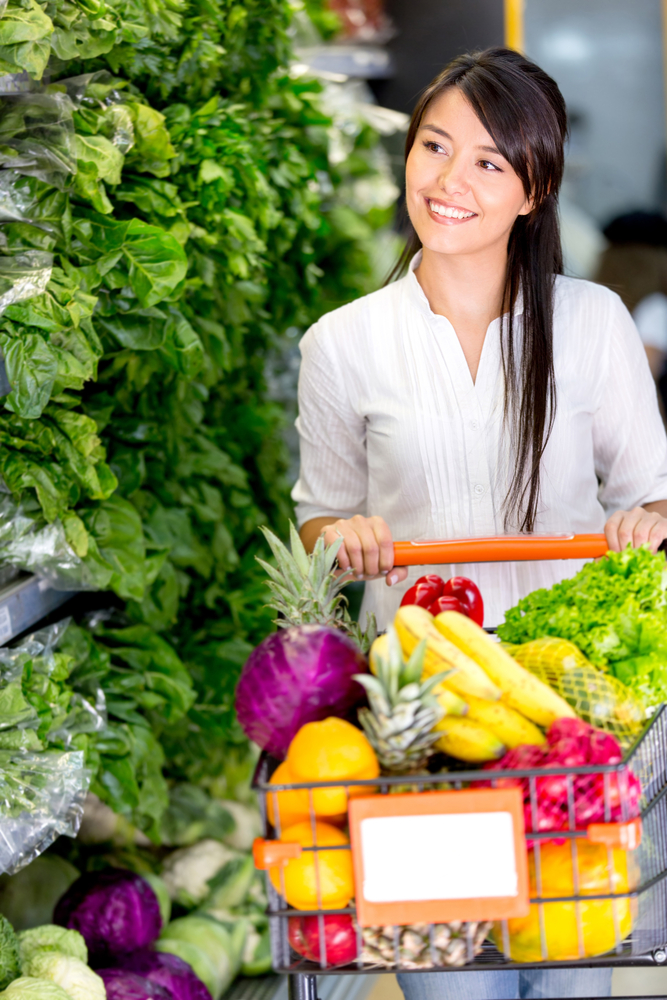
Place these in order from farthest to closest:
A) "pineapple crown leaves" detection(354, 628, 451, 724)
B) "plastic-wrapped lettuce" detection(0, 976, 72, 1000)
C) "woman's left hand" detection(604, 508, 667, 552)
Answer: "plastic-wrapped lettuce" detection(0, 976, 72, 1000), "woman's left hand" detection(604, 508, 667, 552), "pineapple crown leaves" detection(354, 628, 451, 724)

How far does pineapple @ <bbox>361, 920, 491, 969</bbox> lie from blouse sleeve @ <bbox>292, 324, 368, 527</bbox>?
3.08ft

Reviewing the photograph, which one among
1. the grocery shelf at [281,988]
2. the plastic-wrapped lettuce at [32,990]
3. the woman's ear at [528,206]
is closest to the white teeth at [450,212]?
the woman's ear at [528,206]

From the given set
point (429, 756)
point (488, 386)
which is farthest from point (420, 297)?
point (429, 756)

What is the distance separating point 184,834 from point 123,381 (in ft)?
3.74

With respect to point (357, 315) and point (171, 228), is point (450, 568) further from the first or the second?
point (171, 228)

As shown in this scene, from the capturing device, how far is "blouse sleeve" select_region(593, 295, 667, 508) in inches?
66.1

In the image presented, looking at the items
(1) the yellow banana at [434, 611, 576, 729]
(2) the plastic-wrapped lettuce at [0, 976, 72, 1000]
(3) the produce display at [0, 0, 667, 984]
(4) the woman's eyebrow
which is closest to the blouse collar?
(4) the woman's eyebrow

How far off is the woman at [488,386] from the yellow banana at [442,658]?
655 millimetres

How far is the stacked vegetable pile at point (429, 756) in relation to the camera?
92cm

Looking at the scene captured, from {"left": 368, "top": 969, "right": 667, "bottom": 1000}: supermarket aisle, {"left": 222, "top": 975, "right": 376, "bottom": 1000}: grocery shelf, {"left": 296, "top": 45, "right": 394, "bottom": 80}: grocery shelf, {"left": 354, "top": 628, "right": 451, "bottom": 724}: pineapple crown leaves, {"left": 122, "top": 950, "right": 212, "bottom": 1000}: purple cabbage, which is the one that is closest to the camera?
{"left": 354, "top": 628, "right": 451, "bottom": 724}: pineapple crown leaves

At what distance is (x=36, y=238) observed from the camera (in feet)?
5.08

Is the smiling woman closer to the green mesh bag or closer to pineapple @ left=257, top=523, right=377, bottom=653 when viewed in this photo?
pineapple @ left=257, top=523, right=377, bottom=653

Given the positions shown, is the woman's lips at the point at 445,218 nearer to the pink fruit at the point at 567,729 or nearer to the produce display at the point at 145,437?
the produce display at the point at 145,437

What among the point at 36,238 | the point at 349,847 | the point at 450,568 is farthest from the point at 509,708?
the point at 36,238
